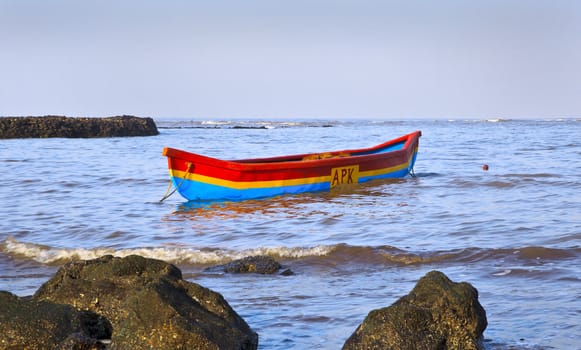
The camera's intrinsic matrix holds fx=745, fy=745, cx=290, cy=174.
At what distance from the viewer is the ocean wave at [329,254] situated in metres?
8.95

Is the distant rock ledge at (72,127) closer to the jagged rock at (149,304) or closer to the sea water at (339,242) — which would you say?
the sea water at (339,242)

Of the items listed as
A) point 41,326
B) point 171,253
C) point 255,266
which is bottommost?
point 171,253

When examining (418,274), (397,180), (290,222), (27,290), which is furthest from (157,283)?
(397,180)

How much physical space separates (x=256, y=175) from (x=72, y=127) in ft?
147

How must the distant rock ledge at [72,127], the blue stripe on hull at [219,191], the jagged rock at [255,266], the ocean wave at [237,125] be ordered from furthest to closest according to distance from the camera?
the ocean wave at [237,125], the distant rock ledge at [72,127], the blue stripe on hull at [219,191], the jagged rock at [255,266]

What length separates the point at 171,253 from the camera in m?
9.76

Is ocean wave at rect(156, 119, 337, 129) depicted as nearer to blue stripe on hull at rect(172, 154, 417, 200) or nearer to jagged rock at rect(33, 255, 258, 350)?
blue stripe on hull at rect(172, 154, 417, 200)

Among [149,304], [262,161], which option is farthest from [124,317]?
[262,161]

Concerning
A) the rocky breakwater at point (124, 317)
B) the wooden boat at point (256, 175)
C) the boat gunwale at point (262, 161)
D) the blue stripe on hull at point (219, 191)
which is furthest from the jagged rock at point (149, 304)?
the blue stripe on hull at point (219, 191)

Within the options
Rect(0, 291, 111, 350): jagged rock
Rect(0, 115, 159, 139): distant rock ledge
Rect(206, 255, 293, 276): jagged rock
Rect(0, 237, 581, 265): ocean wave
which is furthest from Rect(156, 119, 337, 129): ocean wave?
Rect(0, 291, 111, 350): jagged rock

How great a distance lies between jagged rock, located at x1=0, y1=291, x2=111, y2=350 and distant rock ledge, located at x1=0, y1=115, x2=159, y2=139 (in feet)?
172

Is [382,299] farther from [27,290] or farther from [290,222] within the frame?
[290,222]

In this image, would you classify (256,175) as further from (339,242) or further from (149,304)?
(149,304)

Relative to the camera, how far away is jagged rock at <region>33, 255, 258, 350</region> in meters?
4.25
